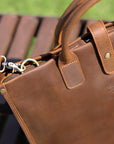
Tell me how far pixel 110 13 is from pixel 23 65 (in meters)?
1.33

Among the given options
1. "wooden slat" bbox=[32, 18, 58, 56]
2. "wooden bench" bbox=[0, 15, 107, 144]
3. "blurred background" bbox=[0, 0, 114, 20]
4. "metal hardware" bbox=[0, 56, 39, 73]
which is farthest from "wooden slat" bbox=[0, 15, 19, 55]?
"metal hardware" bbox=[0, 56, 39, 73]

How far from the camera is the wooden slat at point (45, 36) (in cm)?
149

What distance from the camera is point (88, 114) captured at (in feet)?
3.02

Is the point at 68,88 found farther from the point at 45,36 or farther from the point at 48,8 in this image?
the point at 48,8

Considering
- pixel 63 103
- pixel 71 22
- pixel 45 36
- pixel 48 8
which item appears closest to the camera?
pixel 71 22

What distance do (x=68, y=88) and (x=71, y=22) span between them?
0.77ft

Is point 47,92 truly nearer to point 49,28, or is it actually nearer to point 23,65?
point 23,65

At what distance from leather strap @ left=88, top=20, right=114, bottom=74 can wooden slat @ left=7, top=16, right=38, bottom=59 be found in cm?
75

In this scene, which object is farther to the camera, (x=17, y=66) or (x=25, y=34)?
(x=25, y=34)

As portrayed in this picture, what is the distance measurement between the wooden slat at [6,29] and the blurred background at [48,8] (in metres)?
0.47

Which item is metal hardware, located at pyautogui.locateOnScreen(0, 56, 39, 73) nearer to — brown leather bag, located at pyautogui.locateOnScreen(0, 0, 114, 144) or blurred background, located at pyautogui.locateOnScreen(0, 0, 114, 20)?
brown leather bag, located at pyautogui.locateOnScreen(0, 0, 114, 144)

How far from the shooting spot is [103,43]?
0.82m

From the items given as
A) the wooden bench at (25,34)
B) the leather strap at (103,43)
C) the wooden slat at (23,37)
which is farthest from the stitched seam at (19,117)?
the wooden slat at (23,37)

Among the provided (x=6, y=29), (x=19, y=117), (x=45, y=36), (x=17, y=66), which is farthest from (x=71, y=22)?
(x=6, y=29)
